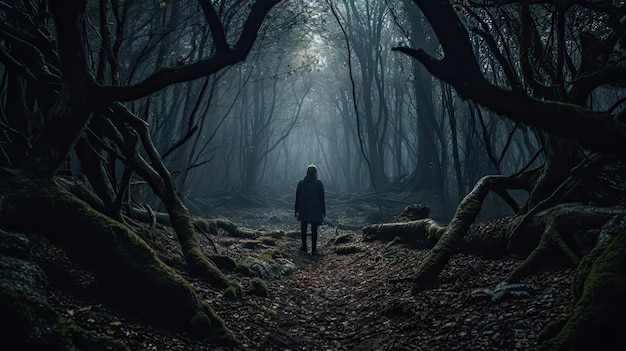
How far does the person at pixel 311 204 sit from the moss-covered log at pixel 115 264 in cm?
742

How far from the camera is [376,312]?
19.7 ft

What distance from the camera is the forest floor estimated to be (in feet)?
13.3

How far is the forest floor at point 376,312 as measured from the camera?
405cm

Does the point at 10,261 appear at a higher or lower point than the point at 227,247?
higher

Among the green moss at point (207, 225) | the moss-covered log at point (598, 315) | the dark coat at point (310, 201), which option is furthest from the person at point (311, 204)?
the moss-covered log at point (598, 315)

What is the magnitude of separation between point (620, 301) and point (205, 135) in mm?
33507

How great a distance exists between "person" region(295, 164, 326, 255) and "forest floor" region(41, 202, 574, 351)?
3090 mm

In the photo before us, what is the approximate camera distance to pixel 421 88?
2284cm

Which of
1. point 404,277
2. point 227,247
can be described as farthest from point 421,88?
point 404,277

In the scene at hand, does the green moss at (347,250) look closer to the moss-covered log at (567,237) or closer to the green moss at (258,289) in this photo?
the green moss at (258,289)

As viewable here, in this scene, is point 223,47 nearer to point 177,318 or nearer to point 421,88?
point 177,318

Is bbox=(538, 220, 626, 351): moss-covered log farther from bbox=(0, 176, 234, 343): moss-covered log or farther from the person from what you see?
the person

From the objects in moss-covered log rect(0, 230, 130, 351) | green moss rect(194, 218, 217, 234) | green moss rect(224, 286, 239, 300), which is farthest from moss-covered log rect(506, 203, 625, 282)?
green moss rect(194, 218, 217, 234)

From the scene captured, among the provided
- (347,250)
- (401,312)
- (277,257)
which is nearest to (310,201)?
(347,250)
